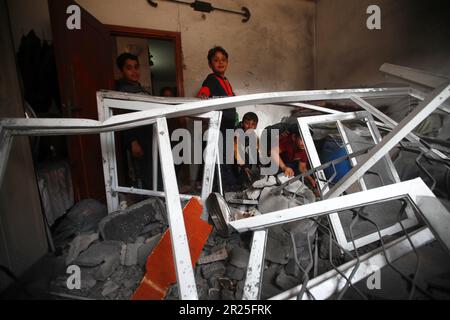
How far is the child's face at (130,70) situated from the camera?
74.0 inches

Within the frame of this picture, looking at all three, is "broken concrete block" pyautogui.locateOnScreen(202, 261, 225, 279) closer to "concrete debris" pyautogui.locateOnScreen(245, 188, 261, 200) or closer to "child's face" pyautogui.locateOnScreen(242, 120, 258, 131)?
"concrete debris" pyautogui.locateOnScreen(245, 188, 261, 200)

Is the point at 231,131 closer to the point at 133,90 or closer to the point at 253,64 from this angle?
the point at 133,90

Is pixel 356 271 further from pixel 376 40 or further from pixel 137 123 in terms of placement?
pixel 376 40

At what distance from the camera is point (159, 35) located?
8.43ft

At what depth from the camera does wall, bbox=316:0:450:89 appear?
196 cm

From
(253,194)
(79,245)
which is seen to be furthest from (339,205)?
(79,245)

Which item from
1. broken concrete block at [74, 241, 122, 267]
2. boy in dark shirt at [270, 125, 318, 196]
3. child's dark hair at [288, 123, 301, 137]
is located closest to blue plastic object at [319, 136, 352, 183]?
boy in dark shirt at [270, 125, 318, 196]

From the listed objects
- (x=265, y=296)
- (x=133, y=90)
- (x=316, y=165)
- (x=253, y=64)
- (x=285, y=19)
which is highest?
(x=285, y=19)

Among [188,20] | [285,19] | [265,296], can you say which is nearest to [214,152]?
[265,296]

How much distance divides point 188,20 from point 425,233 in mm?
3117

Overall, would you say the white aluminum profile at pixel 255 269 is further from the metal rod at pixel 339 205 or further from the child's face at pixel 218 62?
the child's face at pixel 218 62

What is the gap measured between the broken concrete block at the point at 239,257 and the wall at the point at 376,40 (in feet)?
8.22

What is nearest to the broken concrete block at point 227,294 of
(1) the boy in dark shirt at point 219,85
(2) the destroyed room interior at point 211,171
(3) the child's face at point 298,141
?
(2) the destroyed room interior at point 211,171

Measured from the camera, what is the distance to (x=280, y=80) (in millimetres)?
3338
